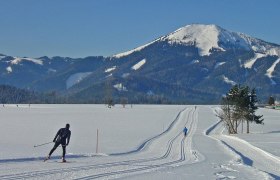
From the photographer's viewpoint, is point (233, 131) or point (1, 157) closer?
point (1, 157)

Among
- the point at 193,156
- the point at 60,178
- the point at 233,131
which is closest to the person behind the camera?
the point at 60,178

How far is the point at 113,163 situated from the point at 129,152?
8.91 metres

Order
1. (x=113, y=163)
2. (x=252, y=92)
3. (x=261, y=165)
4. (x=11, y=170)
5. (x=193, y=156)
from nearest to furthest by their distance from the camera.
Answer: (x=11, y=170) < (x=113, y=163) < (x=261, y=165) < (x=193, y=156) < (x=252, y=92)

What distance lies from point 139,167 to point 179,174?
238cm

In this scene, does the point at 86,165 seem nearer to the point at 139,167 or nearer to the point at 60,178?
the point at 139,167

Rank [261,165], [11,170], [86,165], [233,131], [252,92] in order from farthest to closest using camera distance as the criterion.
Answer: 1. [252,92]
2. [233,131]
3. [261,165]
4. [86,165]
5. [11,170]

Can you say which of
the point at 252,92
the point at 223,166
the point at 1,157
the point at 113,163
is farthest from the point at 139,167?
the point at 252,92

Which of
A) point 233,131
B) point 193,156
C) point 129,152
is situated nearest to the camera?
point 193,156

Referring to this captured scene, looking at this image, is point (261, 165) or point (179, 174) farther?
point (261, 165)

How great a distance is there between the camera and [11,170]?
1875 cm

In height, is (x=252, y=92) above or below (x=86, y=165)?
above

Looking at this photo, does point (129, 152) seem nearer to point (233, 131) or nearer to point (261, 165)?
point (261, 165)

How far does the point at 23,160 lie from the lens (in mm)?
22734

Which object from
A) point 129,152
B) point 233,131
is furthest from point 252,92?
point 129,152
